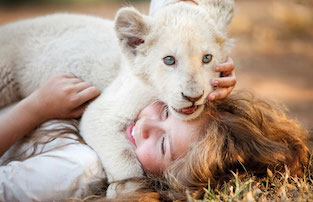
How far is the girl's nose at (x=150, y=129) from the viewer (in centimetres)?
269

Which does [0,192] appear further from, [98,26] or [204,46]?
[98,26]

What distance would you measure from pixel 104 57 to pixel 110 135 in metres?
0.90

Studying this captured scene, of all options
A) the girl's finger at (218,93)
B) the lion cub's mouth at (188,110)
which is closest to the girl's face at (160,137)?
the lion cub's mouth at (188,110)

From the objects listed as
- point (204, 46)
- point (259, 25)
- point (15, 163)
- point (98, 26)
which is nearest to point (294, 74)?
point (259, 25)

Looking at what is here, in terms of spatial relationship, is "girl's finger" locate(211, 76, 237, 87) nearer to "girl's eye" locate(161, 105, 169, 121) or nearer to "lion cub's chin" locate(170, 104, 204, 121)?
"lion cub's chin" locate(170, 104, 204, 121)

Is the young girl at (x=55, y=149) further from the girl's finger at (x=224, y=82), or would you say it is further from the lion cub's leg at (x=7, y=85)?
the lion cub's leg at (x=7, y=85)

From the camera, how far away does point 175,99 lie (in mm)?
2377

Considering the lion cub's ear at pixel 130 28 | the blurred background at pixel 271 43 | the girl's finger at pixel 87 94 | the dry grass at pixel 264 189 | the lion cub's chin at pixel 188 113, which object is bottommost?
the blurred background at pixel 271 43

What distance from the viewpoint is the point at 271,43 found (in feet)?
29.1

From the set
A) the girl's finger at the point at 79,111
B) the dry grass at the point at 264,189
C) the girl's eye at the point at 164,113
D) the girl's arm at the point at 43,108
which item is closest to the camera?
the dry grass at the point at 264,189

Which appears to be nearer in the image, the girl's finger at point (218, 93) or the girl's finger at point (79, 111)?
the girl's finger at point (218, 93)

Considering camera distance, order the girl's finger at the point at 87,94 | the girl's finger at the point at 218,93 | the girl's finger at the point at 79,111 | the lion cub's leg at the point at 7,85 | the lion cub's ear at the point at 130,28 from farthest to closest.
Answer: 1. the lion cub's leg at the point at 7,85
2. the girl's finger at the point at 79,111
3. the girl's finger at the point at 87,94
4. the lion cub's ear at the point at 130,28
5. the girl's finger at the point at 218,93

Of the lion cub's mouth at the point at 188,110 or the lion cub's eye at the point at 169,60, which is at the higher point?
the lion cub's eye at the point at 169,60

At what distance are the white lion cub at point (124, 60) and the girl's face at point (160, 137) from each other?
96 mm
